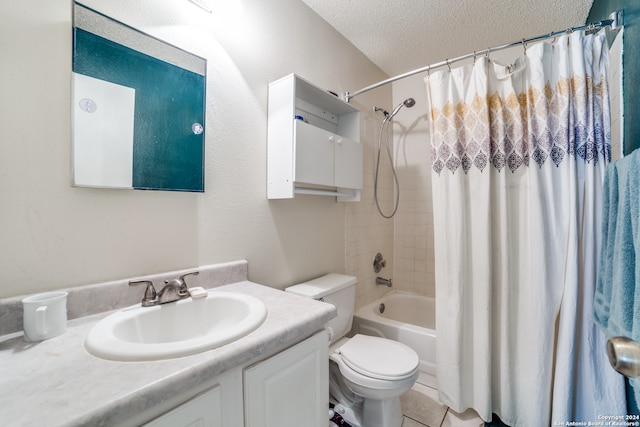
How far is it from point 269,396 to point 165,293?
491mm

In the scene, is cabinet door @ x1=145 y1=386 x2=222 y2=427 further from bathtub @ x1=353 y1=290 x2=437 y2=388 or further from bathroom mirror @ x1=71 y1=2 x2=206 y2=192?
bathtub @ x1=353 y1=290 x2=437 y2=388

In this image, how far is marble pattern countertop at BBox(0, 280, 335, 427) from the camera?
0.42m

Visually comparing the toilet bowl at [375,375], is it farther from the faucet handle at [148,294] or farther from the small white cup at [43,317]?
the small white cup at [43,317]

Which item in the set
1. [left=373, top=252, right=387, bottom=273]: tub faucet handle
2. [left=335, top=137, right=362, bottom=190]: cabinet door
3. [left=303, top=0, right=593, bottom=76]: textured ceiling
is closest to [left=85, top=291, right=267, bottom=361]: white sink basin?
[left=335, top=137, right=362, bottom=190]: cabinet door

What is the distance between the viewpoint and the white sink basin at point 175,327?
577 millimetres

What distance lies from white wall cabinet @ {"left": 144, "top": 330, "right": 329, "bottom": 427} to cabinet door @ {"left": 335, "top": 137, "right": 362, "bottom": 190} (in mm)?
946

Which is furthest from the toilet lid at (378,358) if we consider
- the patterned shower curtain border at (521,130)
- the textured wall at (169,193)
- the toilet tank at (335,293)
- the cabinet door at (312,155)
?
the patterned shower curtain border at (521,130)

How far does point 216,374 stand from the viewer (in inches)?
22.6

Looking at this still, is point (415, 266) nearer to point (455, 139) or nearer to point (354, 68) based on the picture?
point (455, 139)

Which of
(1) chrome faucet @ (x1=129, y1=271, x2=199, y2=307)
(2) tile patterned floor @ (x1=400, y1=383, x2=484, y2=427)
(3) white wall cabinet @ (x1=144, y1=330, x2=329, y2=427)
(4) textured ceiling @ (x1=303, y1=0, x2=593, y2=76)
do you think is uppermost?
(4) textured ceiling @ (x1=303, y1=0, x2=593, y2=76)

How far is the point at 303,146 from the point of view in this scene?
130cm

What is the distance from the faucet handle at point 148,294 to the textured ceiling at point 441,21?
1774 millimetres

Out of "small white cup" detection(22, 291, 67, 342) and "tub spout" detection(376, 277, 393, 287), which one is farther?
"tub spout" detection(376, 277, 393, 287)

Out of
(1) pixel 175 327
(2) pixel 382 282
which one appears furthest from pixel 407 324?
(1) pixel 175 327
